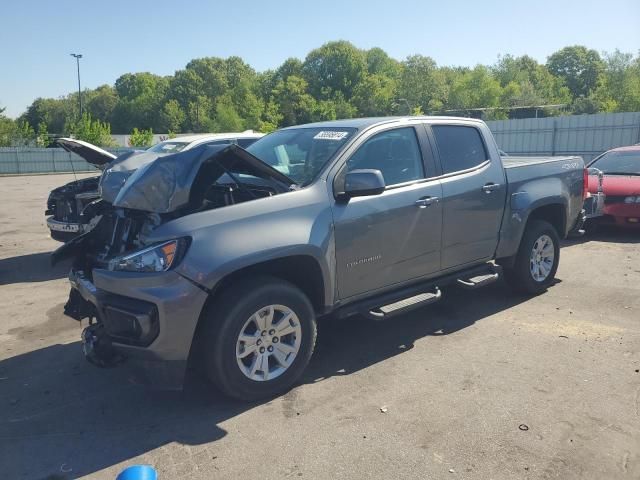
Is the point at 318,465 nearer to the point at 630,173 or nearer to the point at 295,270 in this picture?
the point at 295,270

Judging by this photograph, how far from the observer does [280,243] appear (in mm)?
3779

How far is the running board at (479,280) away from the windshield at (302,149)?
6.10 feet

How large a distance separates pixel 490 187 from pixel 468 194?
37 cm

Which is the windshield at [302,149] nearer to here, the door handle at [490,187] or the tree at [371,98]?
the door handle at [490,187]

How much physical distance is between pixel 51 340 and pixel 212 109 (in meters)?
88.0

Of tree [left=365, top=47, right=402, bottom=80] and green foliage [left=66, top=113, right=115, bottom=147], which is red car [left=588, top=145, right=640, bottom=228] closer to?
green foliage [left=66, top=113, right=115, bottom=147]

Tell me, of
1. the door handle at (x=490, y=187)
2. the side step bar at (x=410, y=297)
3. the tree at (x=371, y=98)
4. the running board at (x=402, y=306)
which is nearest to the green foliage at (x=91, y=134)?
the door handle at (x=490, y=187)

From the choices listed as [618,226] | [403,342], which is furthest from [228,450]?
[618,226]

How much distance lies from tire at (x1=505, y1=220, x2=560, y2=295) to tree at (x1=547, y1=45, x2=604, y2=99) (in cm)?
12162

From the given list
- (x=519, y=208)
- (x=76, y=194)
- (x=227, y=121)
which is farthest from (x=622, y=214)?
(x=227, y=121)

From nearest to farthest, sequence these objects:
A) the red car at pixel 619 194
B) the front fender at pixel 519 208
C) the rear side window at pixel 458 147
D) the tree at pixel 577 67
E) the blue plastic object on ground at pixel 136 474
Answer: the blue plastic object on ground at pixel 136 474, the rear side window at pixel 458 147, the front fender at pixel 519 208, the red car at pixel 619 194, the tree at pixel 577 67

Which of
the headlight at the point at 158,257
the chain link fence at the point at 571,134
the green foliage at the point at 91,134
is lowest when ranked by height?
the headlight at the point at 158,257

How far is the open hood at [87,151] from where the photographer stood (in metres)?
6.20

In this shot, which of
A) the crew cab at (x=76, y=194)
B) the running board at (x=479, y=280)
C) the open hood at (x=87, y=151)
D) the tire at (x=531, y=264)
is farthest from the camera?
the crew cab at (x=76, y=194)
